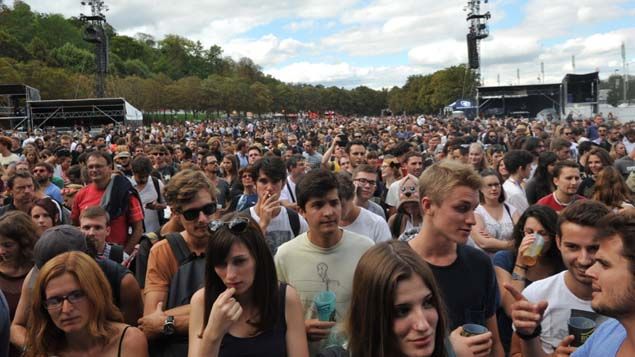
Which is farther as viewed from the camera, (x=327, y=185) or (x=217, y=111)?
(x=217, y=111)

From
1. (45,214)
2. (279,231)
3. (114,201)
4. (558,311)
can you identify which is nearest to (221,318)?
(558,311)

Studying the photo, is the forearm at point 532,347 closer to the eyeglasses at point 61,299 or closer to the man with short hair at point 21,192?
the eyeglasses at point 61,299

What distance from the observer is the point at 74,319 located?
2.48 meters

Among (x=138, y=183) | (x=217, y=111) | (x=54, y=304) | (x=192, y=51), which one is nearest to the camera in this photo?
(x=54, y=304)

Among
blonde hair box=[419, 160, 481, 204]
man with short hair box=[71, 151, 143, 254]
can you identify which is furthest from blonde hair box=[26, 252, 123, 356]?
man with short hair box=[71, 151, 143, 254]

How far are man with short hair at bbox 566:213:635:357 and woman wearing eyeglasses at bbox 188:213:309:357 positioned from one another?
1.27 meters

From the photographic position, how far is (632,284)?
72.3 inches

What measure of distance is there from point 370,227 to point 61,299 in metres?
2.49

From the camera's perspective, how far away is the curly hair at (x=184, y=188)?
10.5 ft

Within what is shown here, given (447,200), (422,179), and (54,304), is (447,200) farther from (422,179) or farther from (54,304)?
(54,304)

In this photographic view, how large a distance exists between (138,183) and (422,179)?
469 centimetres

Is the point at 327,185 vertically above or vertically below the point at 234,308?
above

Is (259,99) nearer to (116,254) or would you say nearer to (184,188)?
(116,254)

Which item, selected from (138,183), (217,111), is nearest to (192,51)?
(217,111)
